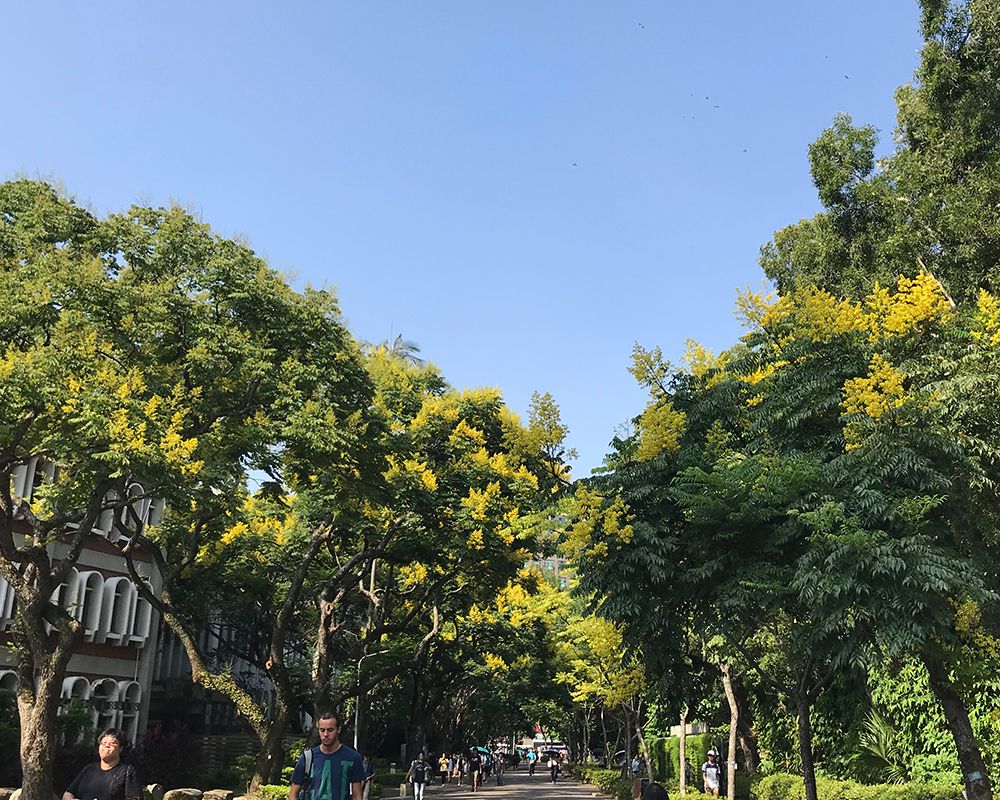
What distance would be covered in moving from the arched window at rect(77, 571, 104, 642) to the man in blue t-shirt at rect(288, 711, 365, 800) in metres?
22.7

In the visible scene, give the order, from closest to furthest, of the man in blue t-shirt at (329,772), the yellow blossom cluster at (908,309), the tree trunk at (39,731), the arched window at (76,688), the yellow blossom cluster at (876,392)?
1. the man in blue t-shirt at (329,772)
2. the yellow blossom cluster at (876,392)
3. the yellow blossom cluster at (908,309)
4. the tree trunk at (39,731)
5. the arched window at (76,688)

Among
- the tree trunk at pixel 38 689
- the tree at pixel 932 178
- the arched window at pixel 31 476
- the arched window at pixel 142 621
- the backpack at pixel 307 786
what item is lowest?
the backpack at pixel 307 786

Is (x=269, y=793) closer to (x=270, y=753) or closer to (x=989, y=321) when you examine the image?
(x=270, y=753)

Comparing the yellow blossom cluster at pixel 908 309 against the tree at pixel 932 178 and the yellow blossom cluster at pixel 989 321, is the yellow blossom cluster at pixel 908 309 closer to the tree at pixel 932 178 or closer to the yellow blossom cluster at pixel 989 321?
the yellow blossom cluster at pixel 989 321

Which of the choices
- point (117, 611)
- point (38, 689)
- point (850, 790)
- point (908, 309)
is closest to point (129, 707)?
point (117, 611)

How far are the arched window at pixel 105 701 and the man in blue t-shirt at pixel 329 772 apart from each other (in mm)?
23701

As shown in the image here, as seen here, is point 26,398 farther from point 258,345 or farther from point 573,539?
point 573,539

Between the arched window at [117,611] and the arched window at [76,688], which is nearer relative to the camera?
the arched window at [76,688]

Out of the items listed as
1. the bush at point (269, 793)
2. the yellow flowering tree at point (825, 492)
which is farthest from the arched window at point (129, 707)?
the yellow flowering tree at point (825, 492)

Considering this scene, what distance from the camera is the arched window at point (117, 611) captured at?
89.3 feet

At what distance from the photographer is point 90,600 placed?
26859 millimetres

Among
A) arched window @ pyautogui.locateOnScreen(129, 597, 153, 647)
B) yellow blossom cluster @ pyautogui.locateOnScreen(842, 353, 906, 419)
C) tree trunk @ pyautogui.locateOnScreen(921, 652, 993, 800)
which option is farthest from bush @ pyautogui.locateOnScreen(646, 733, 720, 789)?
yellow blossom cluster @ pyautogui.locateOnScreen(842, 353, 906, 419)

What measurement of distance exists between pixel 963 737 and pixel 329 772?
889 centimetres

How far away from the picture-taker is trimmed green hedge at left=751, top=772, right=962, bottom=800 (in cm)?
1496
